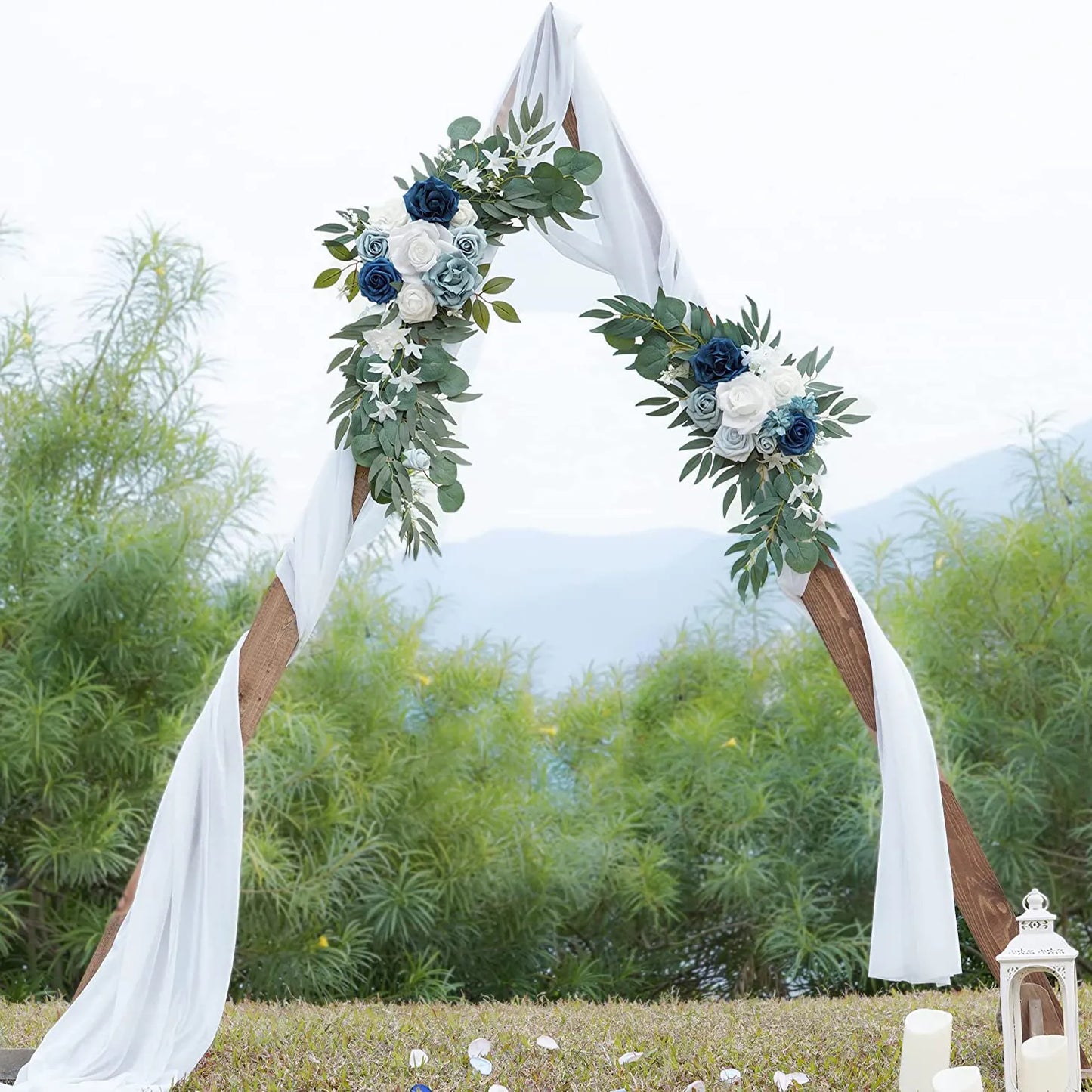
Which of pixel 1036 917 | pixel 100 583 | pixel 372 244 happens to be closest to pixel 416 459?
pixel 372 244

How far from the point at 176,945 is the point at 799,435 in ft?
6.29

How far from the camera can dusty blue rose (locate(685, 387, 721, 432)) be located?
3027 mm

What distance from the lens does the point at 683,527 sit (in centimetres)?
920

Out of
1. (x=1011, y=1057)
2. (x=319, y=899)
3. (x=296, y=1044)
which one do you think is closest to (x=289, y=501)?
(x=319, y=899)

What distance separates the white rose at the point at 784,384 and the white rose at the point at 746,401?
0.01 metres

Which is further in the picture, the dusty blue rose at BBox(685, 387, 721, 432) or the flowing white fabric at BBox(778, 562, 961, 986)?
the dusty blue rose at BBox(685, 387, 721, 432)

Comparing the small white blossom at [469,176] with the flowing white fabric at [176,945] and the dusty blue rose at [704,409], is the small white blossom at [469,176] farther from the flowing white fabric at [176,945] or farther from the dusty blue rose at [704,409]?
the flowing white fabric at [176,945]

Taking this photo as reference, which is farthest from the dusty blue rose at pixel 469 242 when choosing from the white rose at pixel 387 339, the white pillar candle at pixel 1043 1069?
the white pillar candle at pixel 1043 1069

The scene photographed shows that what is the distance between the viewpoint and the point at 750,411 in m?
2.94

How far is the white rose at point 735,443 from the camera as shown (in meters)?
2.98

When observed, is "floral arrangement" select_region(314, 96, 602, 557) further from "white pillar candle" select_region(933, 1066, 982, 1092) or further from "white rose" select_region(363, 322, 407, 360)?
"white pillar candle" select_region(933, 1066, 982, 1092)

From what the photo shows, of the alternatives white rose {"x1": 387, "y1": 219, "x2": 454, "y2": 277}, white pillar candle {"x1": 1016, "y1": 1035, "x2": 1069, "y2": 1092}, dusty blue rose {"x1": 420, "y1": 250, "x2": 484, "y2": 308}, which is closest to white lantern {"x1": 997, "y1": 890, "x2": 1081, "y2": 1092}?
white pillar candle {"x1": 1016, "y1": 1035, "x2": 1069, "y2": 1092}

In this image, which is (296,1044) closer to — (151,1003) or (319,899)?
(151,1003)

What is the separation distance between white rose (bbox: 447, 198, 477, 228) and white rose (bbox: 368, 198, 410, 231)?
12 cm
